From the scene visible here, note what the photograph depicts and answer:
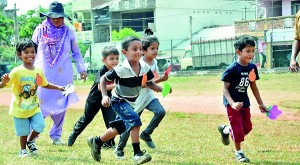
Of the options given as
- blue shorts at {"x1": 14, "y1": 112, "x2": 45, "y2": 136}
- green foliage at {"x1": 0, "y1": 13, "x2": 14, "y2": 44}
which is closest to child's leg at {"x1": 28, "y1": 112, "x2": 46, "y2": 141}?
blue shorts at {"x1": 14, "y1": 112, "x2": 45, "y2": 136}

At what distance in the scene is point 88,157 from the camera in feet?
22.5

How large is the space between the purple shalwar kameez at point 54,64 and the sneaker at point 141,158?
9.13 ft

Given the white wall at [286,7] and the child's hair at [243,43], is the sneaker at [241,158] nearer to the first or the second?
the child's hair at [243,43]

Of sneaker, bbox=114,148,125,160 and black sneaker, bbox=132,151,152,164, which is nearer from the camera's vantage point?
black sneaker, bbox=132,151,152,164

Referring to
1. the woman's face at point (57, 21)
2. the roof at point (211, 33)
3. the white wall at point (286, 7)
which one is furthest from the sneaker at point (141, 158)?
the roof at point (211, 33)

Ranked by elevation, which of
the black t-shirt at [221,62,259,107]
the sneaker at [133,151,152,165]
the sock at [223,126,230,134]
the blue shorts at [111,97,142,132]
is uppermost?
the black t-shirt at [221,62,259,107]

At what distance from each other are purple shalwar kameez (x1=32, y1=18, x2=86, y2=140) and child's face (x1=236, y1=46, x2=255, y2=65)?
2844mm

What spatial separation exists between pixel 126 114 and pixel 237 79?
4.13ft

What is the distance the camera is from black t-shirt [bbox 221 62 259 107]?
6410 millimetres

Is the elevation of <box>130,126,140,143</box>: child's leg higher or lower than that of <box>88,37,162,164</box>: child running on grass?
lower

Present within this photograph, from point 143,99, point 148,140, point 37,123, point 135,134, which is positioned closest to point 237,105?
point 135,134

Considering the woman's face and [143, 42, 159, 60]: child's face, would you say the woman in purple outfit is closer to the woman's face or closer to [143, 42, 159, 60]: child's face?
the woman's face

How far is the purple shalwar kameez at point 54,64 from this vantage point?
28.0ft

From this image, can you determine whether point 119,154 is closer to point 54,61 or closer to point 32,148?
point 32,148
